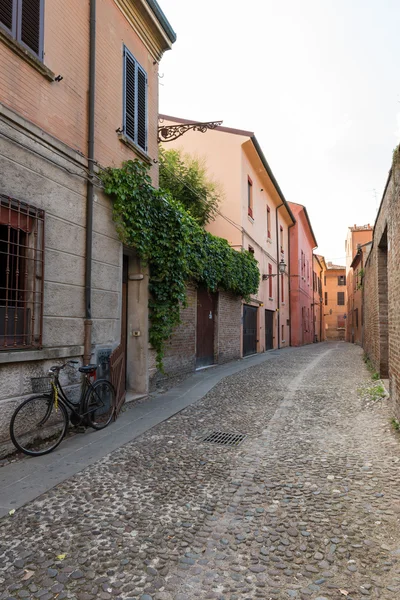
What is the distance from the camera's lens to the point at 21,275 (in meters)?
4.61

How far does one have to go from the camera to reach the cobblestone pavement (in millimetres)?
2197

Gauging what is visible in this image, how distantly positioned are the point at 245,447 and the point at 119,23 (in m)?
6.97

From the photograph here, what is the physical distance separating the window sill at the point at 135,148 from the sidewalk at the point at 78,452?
445 centimetres

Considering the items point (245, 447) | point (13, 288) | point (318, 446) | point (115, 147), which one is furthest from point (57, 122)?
point (318, 446)

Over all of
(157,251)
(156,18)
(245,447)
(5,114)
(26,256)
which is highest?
(156,18)

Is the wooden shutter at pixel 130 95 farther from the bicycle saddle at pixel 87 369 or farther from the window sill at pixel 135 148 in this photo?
the bicycle saddle at pixel 87 369

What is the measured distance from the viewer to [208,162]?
14.9 meters

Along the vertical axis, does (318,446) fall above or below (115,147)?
below

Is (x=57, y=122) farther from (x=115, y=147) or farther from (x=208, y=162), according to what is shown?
(x=208, y=162)

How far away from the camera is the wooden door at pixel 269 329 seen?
1950cm

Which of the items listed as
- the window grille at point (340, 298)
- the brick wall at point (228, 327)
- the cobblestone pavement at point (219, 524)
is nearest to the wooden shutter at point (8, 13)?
the cobblestone pavement at point (219, 524)

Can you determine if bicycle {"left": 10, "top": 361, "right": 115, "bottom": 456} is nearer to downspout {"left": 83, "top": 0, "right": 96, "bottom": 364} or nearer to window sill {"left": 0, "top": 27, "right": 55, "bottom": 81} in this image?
downspout {"left": 83, "top": 0, "right": 96, "bottom": 364}

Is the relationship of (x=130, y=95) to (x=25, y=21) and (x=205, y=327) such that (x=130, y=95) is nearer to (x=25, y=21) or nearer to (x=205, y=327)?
(x=25, y=21)

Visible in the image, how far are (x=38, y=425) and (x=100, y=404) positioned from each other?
3.34ft
